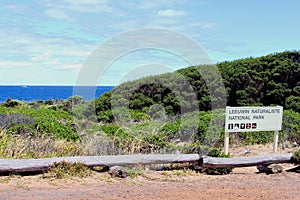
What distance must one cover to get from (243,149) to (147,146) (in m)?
3.35

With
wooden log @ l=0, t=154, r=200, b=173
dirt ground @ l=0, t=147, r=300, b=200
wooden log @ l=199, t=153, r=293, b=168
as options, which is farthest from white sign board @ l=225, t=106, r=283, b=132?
wooden log @ l=0, t=154, r=200, b=173

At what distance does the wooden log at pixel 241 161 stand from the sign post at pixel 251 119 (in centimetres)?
156

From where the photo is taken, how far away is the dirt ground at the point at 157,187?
601 centimetres

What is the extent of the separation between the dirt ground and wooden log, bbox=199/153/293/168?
0.76 ft

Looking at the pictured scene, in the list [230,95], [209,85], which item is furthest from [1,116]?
[230,95]

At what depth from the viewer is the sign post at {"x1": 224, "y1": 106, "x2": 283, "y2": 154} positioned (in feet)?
31.0

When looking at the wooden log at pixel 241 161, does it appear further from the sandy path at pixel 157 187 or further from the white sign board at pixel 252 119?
the white sign board at pixel 252 119

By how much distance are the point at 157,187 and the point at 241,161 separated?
2.13 metres

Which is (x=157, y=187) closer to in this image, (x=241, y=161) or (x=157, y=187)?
(x=157, y=187)

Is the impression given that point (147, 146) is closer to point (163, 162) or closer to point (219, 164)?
point (163, 162)

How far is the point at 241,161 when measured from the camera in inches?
307

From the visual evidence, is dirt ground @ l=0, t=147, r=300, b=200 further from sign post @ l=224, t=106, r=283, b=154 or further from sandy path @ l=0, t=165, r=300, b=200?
sign post @ l=224, t=106, r=283, b=154

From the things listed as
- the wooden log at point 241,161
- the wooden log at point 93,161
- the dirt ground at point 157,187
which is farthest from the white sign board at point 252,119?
the wooden log at point 93,161

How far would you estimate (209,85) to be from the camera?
1634 cm
